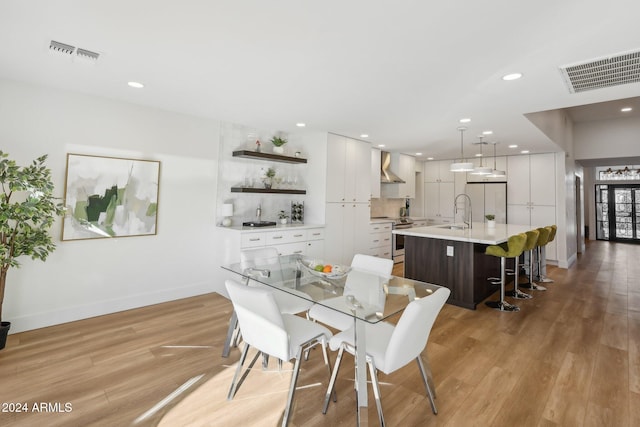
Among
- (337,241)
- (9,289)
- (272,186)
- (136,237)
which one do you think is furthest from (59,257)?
(337,241)

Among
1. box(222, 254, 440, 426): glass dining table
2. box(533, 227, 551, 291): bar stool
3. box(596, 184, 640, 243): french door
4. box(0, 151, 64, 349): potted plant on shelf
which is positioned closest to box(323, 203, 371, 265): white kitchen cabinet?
box(222, 254, 440, 426): glass dining table

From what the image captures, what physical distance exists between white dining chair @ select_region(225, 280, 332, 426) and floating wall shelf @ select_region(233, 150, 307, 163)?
9.19ft

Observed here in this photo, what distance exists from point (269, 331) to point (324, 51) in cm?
201

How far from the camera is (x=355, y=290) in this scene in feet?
7.13

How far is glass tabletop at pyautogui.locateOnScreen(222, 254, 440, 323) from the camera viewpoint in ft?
Answer: 6.05

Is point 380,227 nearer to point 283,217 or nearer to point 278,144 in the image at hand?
point 283,217

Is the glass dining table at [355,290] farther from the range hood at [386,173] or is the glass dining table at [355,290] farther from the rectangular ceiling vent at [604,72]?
the range hood at [386,173]

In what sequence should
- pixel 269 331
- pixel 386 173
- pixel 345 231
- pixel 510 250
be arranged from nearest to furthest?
pixel 269 331, pixel 510 250, pixel 345 231, pixel 386 173

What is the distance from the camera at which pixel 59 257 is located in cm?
319

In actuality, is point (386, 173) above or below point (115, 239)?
above

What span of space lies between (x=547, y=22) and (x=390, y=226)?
4.73 m

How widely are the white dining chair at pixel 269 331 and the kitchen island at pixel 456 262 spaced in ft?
8.35

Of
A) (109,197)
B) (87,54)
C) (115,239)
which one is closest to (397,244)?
(115,239)

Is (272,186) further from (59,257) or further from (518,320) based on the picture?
(518,320)
